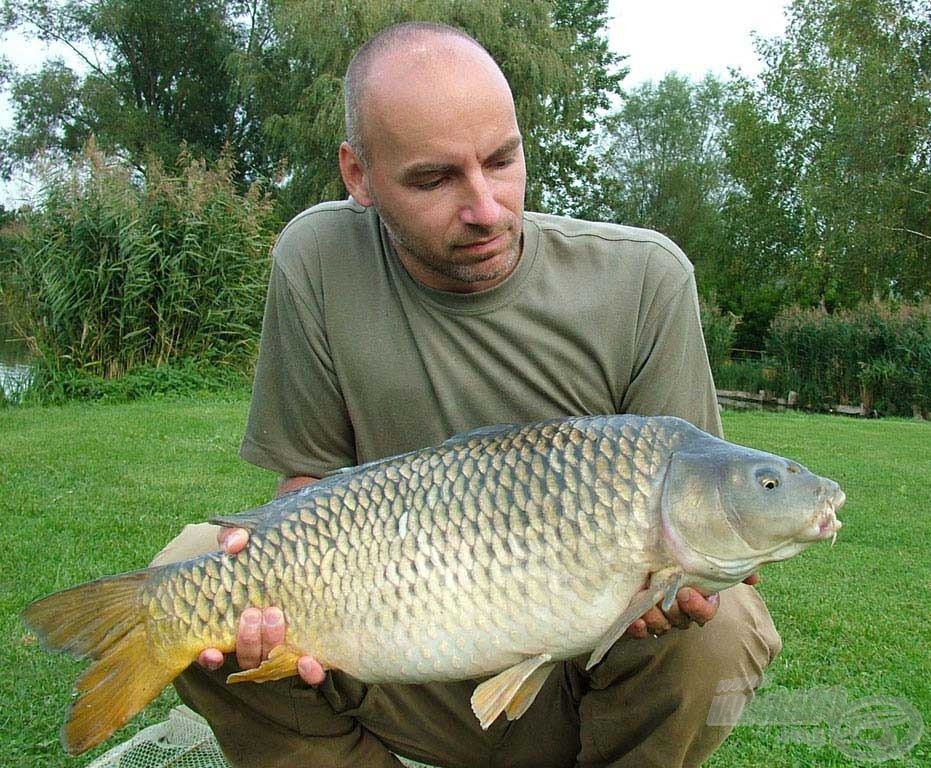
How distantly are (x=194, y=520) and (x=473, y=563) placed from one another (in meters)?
2.72

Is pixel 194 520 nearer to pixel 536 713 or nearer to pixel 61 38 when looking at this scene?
pixel 536 713

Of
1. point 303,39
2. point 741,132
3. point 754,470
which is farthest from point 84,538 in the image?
point 741,132

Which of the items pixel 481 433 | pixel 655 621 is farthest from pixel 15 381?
pixel 655 621

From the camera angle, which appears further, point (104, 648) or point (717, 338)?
point (717, 338)

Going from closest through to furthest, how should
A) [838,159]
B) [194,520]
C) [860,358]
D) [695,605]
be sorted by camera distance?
1. [695,605]
2. [194,520]
3. [860,358]
4. [838,159]

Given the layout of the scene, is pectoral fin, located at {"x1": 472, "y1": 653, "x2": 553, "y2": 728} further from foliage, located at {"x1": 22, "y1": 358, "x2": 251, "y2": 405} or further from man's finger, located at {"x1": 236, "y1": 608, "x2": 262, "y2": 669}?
foliage, located at {"x1": 22, "y1": 358, "x2": 251, "y2": 405}

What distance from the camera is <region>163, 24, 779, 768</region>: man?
4.85 ft

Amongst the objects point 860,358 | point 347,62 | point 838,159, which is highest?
point 347,62

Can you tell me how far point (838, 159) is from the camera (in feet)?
60.9

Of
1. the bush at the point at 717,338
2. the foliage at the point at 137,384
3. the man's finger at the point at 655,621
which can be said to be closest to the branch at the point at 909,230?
the bush at the point at 717,338

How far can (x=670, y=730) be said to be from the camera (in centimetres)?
148

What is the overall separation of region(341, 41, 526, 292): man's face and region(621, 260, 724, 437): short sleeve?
0.24 m

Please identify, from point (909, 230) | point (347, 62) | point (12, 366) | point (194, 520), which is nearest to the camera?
point (194, 520)

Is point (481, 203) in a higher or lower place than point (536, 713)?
higher
